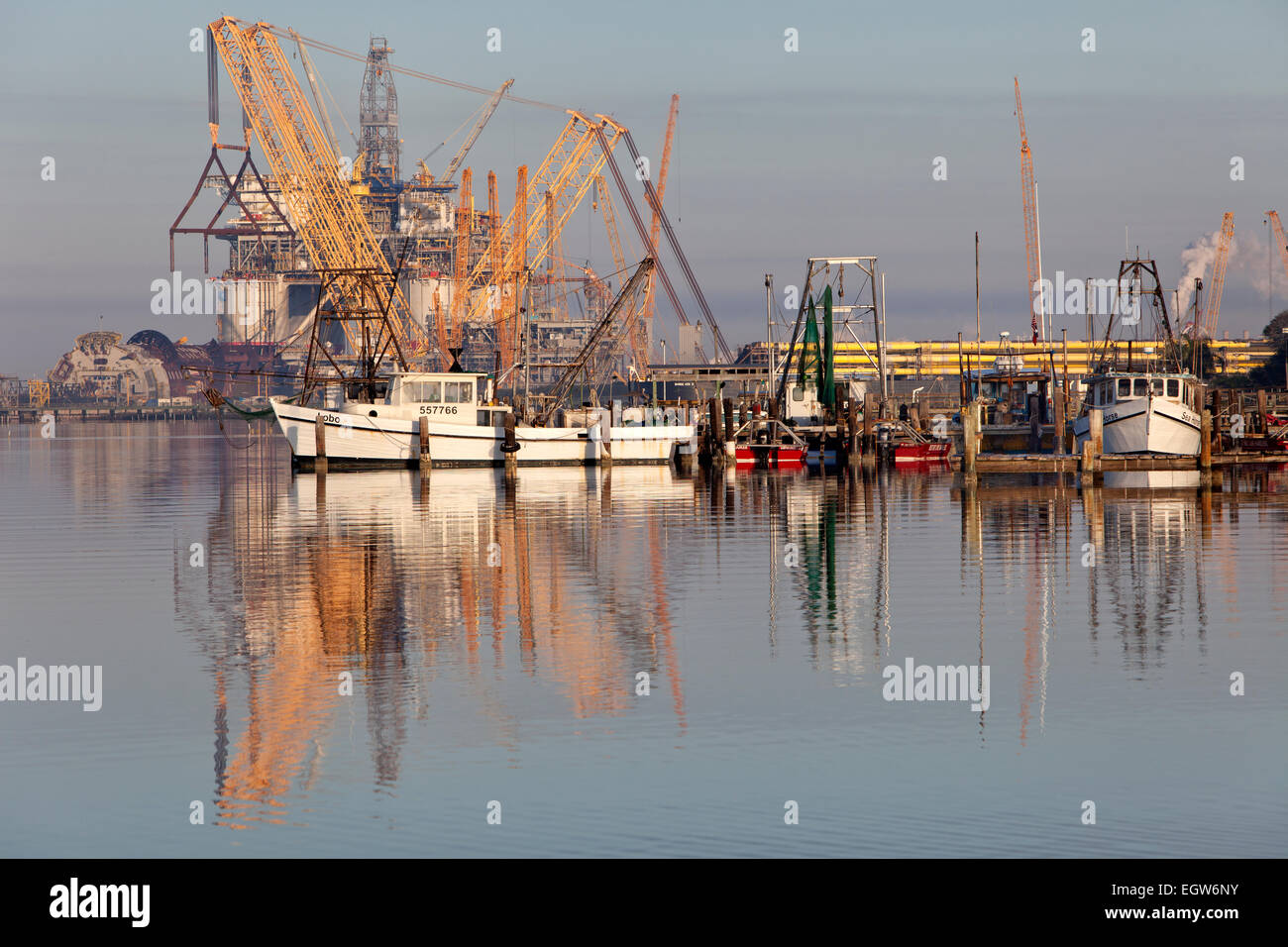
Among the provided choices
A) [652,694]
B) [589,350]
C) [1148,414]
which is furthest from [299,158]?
[652,694]

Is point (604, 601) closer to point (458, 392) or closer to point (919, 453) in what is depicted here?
point (458, 392)

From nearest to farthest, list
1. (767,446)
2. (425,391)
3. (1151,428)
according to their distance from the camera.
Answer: (1151,428) < (425,391) < (767,446)

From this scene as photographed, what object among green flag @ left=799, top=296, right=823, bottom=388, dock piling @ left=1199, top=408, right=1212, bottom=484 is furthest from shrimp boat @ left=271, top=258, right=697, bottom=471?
dock piling @ left=1199, top=408, right=1212, bottom=484

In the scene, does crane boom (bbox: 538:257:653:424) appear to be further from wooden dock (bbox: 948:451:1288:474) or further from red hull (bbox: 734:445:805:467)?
wooden dock (bbox: 948:451:1288:474)

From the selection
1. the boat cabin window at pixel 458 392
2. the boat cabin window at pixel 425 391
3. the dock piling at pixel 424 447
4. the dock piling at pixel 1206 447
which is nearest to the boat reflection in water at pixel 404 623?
the dock piling at pixel 424 447

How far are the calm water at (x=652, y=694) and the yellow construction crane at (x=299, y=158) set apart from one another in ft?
273

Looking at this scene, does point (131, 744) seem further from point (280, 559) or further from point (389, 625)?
point (280, 559)

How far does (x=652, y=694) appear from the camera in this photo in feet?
59.7

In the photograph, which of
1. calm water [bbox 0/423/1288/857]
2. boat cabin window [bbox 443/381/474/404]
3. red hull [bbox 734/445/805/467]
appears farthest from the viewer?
red hull [bbox 734/445/805/467]

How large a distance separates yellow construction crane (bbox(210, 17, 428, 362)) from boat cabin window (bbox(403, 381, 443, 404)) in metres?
39.8

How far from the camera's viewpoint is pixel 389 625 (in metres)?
23.3

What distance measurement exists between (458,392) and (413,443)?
11.0ft

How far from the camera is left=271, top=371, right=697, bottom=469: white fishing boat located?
72.5 metres
